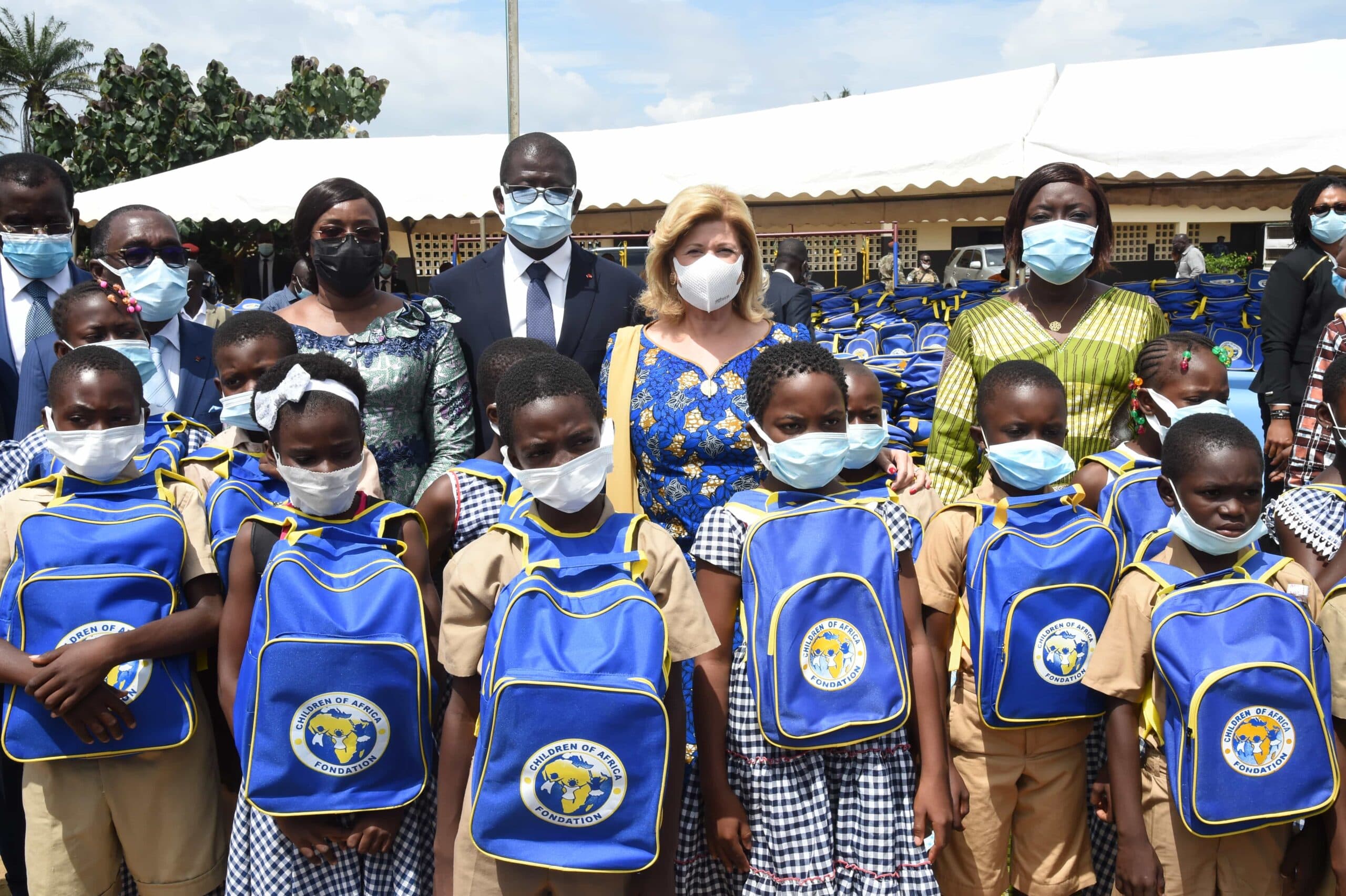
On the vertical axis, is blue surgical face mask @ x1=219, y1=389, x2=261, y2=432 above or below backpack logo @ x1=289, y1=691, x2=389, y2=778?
above

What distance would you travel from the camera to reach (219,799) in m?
2.63

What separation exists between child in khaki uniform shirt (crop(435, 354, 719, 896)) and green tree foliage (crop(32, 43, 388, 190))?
18.5m

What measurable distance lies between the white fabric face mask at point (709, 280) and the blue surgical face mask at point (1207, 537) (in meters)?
1.29

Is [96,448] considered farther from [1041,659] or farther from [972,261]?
[972,261]

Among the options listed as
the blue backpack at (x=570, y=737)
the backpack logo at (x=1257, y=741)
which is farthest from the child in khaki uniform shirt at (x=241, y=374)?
the backpack logo at (x=1257, y=741)

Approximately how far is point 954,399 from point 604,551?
56.7 inches

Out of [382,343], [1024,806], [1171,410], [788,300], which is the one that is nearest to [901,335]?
[788,300]

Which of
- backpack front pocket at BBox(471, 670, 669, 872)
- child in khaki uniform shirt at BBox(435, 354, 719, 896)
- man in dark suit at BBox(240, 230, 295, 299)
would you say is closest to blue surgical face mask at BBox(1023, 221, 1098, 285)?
child in khaki uniform shirt at BBox(435, 354, 719, 896)

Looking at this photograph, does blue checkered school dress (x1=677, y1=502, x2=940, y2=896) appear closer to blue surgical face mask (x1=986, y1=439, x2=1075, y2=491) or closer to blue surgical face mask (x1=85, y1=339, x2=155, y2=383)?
blue surgical face mask (x1=986, y1=439, x2=1075, y2=491)

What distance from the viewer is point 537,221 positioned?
335 centimetres

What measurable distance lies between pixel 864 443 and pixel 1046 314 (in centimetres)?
80

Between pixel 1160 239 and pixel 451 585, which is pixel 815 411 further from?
pixel 1160 239

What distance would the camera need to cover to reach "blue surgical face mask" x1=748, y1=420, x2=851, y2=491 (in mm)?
2369

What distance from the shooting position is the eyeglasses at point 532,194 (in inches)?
132
